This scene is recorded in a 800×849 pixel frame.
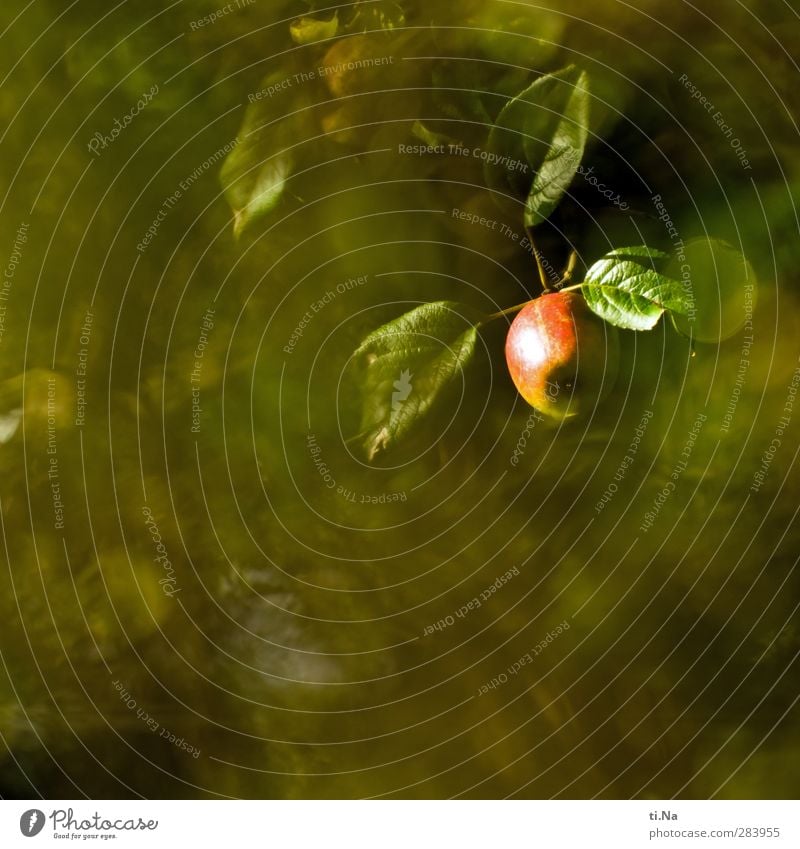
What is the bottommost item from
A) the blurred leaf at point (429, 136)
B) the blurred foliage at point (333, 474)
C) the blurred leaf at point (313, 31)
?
the blurred foliage at point (333, 474)

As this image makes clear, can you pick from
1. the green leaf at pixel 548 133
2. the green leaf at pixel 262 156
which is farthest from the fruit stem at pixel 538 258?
the green leaf at pixel 262 156

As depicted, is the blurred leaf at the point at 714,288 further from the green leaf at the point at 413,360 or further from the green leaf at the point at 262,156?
the green leaf at the point at 262,156

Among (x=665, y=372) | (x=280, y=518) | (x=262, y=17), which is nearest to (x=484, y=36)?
(x=262, y=17)

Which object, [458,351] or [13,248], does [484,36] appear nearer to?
[458,351]

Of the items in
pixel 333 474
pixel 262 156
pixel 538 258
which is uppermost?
pixel 262 156

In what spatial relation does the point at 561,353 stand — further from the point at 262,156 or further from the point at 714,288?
the point at 262,156

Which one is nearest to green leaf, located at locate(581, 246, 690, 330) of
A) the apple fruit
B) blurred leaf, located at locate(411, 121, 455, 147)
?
the apple fruit

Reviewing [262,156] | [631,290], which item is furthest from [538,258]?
[262,156]
